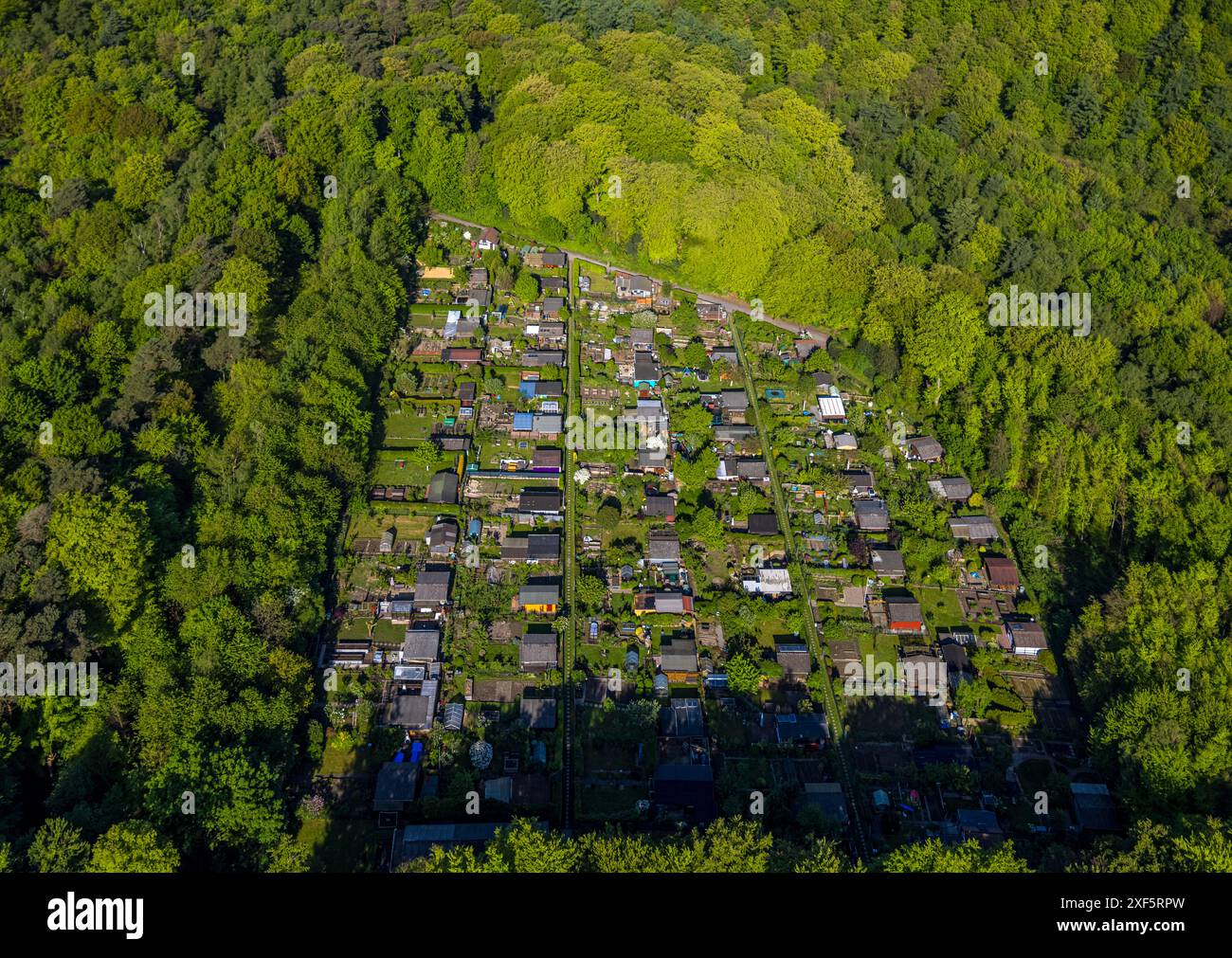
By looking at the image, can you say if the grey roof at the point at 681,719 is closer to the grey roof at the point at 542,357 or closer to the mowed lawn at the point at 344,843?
the mowed lawn at the point at 344,843

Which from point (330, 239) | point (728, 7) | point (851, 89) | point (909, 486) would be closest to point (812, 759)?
point (909, 486)

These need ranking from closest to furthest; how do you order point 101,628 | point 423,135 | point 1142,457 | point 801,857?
point 801,857 → point 101,628 → point 1142,457 → point 423,135

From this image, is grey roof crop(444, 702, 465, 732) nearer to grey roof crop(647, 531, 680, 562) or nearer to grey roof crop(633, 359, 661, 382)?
grey roof crop(647, 531, 680, 562)

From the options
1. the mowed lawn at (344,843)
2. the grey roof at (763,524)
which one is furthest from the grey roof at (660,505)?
the mowed lawn at (344,843)

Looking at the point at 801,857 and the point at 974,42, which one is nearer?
the point at 801,857

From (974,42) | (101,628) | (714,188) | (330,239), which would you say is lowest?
(101,628)

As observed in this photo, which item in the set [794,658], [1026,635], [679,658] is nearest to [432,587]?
[679,658]

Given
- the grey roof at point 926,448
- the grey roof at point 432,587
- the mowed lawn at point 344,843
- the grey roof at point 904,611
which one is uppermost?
the grey roof at point 926,448

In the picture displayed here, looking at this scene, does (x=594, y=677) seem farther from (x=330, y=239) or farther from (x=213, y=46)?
(x=213, y=46)

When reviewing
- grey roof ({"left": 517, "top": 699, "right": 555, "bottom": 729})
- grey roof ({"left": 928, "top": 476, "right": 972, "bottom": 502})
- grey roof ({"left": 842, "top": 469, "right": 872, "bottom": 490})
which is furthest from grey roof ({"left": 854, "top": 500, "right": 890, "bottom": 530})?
grey roof ({"left": 517, "top": 699, "right": 555, "bottom": 729})
